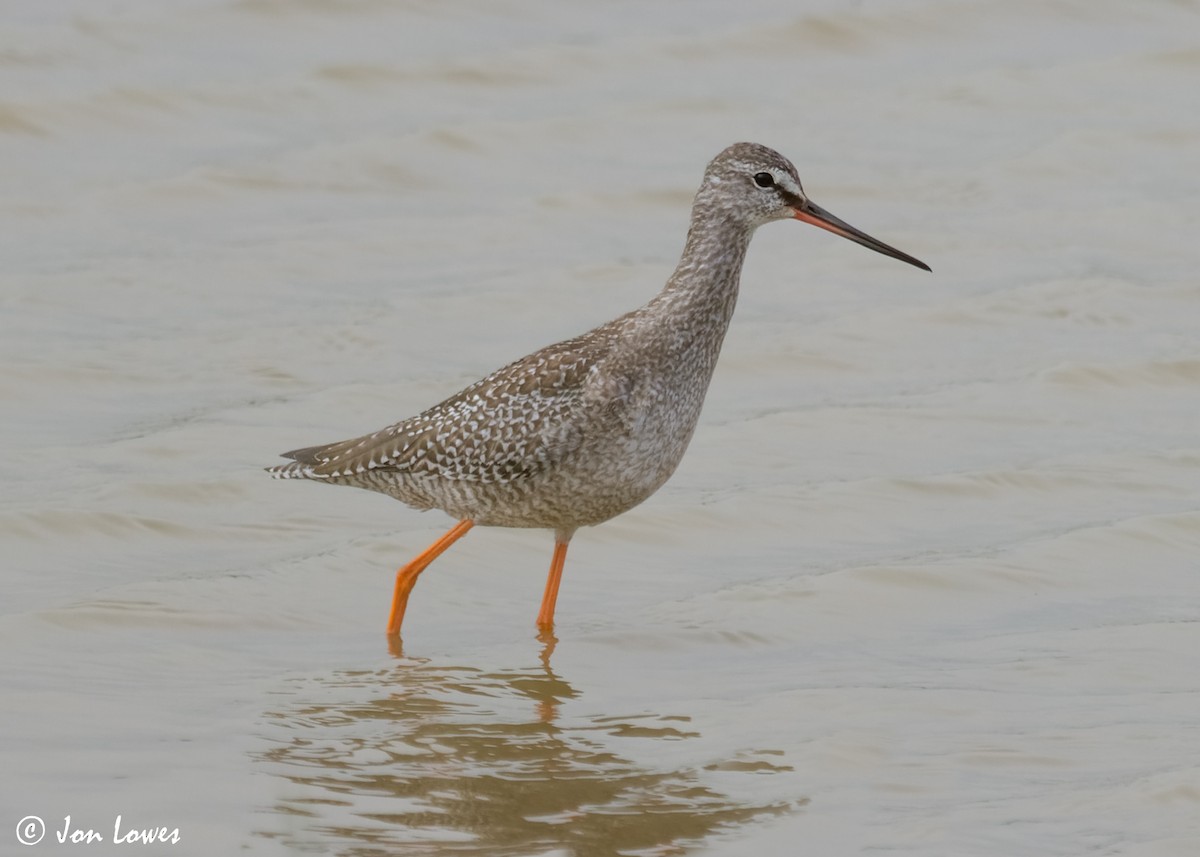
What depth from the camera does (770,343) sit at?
46.2ft

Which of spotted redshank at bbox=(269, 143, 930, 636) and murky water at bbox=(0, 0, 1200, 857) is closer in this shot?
murky water at bbox=(0, 0, 1200, 857)

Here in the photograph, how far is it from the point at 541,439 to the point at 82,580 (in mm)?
2435

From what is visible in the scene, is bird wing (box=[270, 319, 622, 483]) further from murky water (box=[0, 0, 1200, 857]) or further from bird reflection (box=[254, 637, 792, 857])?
bird reflection (box=[254, 637, 792, 857])

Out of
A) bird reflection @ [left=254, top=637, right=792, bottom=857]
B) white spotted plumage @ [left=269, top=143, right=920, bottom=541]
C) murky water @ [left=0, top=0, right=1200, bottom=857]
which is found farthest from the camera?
white spotted plumage @ [left=269, top=143, right=920, bottom=541]

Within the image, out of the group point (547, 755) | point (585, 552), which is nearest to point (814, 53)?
point (585, 552)

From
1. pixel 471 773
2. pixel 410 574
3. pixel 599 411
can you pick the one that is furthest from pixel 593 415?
pixel 471 773

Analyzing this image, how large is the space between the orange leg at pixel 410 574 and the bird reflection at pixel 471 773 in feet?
1.92

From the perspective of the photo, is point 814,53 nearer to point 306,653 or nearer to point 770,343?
point 770,343

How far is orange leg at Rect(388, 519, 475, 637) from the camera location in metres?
9.60

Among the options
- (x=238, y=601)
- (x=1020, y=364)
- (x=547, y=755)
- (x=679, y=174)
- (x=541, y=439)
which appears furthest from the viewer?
(x=679, y=174)

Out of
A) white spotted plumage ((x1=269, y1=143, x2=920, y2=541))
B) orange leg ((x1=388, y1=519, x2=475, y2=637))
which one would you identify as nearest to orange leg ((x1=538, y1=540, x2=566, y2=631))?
white spotted plumage ((x1=269, y1=143, x2=920, y2=541))

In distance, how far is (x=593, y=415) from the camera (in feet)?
29.9

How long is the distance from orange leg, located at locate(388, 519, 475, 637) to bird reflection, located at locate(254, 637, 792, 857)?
58 cm

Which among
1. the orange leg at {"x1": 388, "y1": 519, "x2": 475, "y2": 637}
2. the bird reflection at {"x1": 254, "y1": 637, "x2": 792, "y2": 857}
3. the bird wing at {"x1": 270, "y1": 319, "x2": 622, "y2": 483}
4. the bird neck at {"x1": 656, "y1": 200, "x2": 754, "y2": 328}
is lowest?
the bird reflection at {"x1": 254, "y1": 637, "x2": 792, "y2": 857}
